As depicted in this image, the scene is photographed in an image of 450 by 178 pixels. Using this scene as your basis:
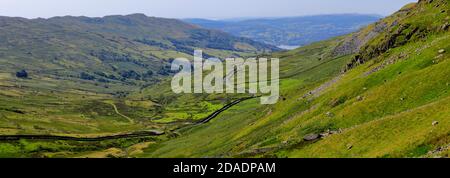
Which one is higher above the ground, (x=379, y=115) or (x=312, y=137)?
(x=379, y=115)

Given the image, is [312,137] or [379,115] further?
[312,137]

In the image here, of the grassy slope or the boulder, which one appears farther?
the boulder

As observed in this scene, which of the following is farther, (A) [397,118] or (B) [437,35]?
(B) [437,35]

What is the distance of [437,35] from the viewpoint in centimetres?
11325

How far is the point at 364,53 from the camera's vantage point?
14825 centimetres

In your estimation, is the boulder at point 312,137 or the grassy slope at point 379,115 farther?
the boulder at point 312,137
